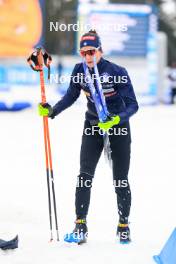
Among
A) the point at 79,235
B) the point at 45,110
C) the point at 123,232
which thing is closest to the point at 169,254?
the point at 123,232

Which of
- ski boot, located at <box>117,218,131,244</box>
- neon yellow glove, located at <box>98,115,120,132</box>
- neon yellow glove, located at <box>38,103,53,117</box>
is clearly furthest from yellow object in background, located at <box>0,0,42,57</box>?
neon yellow glove, located at <box>98,115,120,132</box>

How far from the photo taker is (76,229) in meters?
5.10

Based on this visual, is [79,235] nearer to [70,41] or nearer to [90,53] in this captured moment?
[90,53]

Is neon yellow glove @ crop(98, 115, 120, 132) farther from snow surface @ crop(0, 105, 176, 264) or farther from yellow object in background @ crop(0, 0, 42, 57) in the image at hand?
yellow object in background @ crop(0, 0, 42, 57)

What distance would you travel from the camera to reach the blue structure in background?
4270 mm

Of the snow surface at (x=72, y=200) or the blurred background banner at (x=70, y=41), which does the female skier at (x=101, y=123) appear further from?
the blurred background banner at (x=70, y=41)

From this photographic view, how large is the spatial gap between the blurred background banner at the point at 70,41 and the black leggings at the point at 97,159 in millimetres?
14747

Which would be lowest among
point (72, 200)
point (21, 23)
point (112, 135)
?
point (72, 200)

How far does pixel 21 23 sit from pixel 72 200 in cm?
1364

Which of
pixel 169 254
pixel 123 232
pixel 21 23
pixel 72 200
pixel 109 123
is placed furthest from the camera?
pixel 21 23

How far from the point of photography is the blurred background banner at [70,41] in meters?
19.5

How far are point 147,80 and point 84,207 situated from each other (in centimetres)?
1711

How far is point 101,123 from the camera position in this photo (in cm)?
473

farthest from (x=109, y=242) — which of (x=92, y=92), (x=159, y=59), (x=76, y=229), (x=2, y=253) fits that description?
(x=159, y=59)
